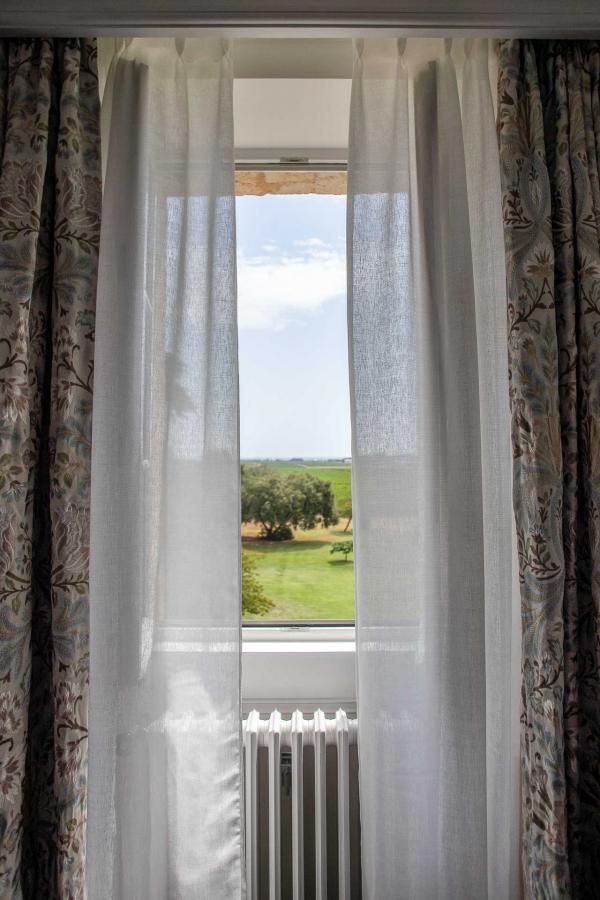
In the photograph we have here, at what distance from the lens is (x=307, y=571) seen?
1659mm

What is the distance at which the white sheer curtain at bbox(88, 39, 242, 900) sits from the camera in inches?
48.0

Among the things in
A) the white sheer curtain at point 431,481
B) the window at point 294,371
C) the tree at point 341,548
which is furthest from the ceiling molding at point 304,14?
the tree at point 341,548

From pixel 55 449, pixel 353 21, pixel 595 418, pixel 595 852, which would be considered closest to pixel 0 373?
pixel 55 449

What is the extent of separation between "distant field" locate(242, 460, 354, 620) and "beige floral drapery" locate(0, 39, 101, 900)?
0.59m

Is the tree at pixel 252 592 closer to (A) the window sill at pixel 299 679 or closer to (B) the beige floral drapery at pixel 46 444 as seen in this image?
(A) the window sill at pixel 299 679

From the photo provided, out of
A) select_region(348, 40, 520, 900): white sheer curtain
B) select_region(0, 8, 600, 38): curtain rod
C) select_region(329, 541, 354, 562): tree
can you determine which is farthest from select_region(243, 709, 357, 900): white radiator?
select_region(0, 8, 600, 38): curtain rod

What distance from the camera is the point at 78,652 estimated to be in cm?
118

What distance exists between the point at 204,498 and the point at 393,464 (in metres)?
0.42

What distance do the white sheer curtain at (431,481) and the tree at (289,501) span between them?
0.42m

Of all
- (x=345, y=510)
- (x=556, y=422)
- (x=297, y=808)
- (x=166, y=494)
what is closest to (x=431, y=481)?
(x=556, y=422)

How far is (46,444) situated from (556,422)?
42.6 inches

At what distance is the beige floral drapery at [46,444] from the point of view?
45.5 inches

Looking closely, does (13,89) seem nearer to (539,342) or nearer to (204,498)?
(204,498)

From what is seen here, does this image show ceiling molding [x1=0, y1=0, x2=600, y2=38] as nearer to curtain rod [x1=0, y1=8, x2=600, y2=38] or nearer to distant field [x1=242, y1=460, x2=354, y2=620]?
curtain rod [x1=0, y1=8, x2=600, y2=38]
